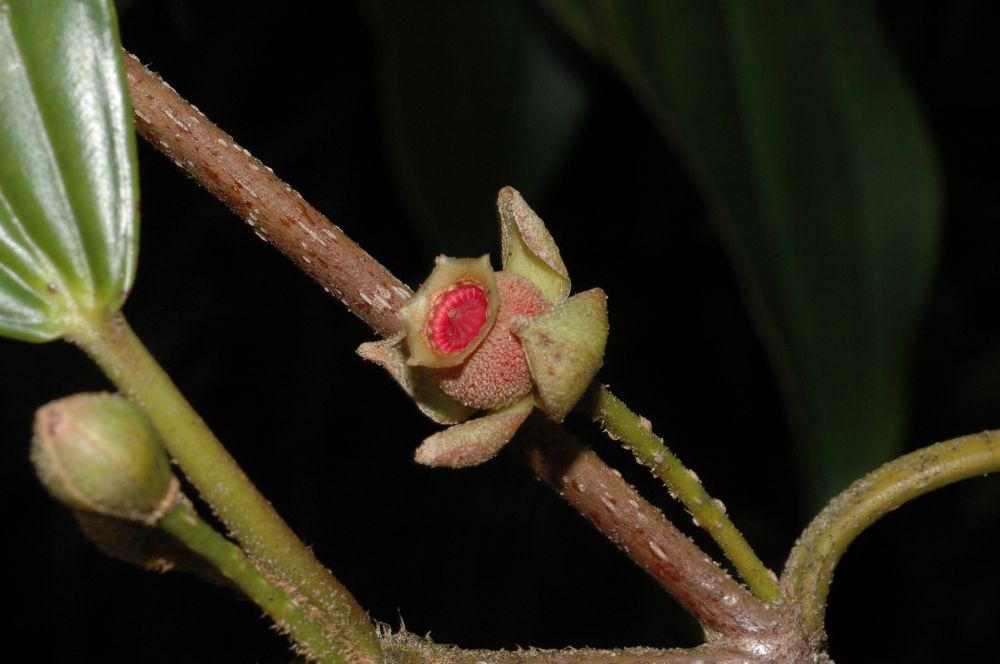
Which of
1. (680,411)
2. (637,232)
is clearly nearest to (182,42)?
(637,232)

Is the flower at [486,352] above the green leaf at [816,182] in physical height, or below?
below

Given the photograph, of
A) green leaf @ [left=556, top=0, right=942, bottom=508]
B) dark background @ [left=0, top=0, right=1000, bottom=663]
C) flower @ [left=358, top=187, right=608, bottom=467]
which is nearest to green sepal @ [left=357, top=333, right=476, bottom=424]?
flower @ [left=358, top=187, right=608, bottom=467]

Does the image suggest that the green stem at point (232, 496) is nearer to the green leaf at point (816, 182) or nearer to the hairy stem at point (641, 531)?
the hairy stem at point (641, 531)

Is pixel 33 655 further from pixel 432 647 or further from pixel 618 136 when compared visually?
pixel 432 647

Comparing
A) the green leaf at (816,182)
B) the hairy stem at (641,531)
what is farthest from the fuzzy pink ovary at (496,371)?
the green leaf at (816,182)

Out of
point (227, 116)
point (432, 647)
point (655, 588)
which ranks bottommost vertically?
point (655, 588)

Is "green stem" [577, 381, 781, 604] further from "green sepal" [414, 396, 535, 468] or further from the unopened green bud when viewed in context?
the unopened green bud
